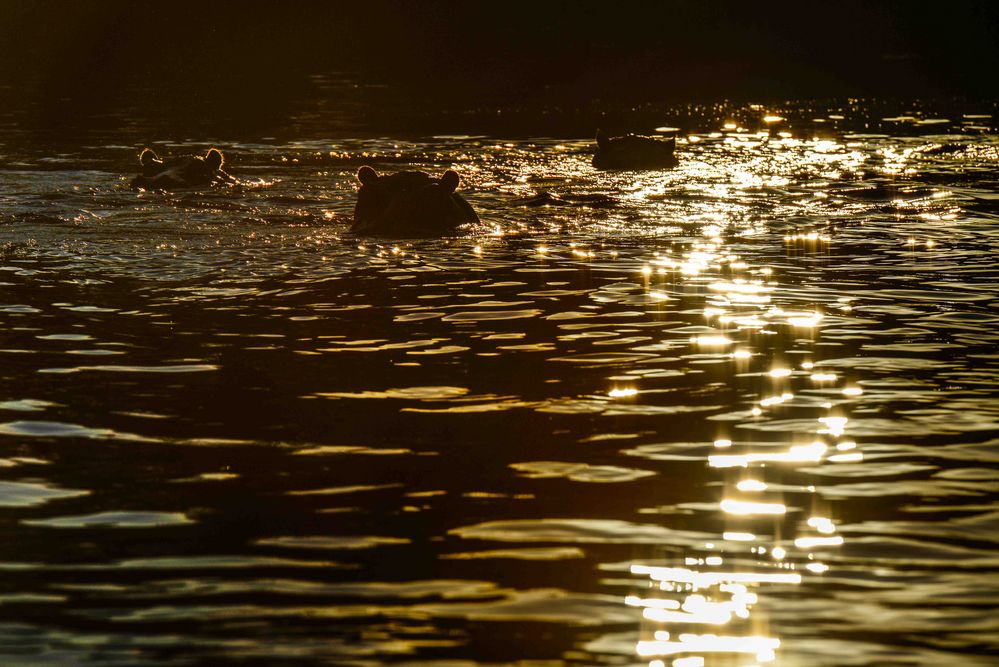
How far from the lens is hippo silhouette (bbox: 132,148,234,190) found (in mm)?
24625

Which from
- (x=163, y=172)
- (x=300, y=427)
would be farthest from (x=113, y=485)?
(x=163, y=172)

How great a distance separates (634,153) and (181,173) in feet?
28.6

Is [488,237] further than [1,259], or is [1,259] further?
[488,237]

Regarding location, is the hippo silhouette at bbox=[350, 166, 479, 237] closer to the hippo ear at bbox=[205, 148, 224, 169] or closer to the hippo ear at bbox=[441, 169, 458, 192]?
the hippo ear at bbox=[441, 169, 458, 192]

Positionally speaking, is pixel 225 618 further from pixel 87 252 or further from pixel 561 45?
pixel 561 45

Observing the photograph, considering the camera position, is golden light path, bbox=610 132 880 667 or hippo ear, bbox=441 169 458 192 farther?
hippo ear, bbox=441 169 458 192

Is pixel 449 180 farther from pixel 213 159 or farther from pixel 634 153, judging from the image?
pixel 634 153

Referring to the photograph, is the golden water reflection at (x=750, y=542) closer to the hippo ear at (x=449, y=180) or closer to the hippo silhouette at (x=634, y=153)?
the hippo ear at (x=449, y=180)

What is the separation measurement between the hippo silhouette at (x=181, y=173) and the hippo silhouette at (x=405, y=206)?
201 inches

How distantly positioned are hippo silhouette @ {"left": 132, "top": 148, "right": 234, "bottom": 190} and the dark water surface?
2978mm

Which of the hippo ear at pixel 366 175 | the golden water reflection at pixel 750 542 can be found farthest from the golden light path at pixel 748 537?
the hippo ear at pixel 366 175

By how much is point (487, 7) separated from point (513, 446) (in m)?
83.4

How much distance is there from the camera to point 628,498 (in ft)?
29.8

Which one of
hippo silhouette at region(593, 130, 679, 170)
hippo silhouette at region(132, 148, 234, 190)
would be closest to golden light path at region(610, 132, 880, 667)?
hippo silhouette at region(132, 148, 234, 190)
